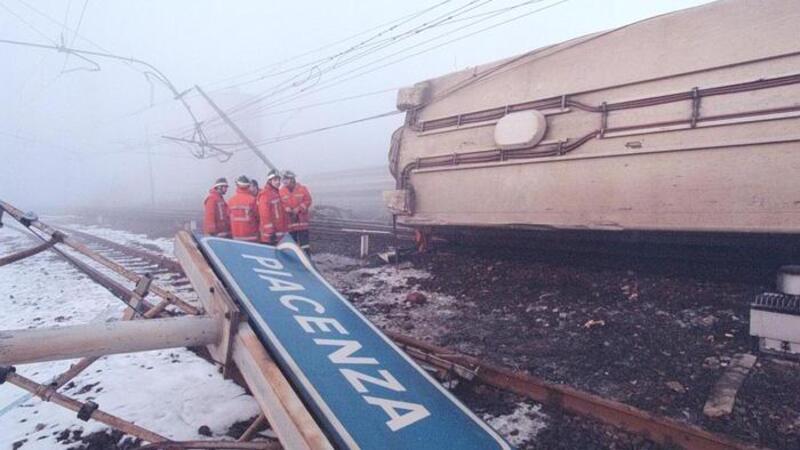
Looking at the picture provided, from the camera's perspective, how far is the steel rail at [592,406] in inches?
104

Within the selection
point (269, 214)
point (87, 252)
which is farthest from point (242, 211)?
point (87, 252)

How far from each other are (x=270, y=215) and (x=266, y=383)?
6.10 m

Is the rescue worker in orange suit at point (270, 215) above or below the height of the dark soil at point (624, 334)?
above

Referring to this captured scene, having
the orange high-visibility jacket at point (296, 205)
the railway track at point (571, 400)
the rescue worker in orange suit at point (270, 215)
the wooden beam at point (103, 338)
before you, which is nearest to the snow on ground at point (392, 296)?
the orange high-visibility jacket at point (296, 205)

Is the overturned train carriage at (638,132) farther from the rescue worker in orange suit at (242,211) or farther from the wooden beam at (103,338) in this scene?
the wooden beam at (103,338)

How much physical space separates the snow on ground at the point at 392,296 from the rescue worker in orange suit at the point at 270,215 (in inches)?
48.7

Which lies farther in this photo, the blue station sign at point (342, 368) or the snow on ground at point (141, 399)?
the snow on ground at point (141, 399)

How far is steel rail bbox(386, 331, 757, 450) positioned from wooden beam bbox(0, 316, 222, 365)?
1839mm

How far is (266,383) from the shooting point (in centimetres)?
173

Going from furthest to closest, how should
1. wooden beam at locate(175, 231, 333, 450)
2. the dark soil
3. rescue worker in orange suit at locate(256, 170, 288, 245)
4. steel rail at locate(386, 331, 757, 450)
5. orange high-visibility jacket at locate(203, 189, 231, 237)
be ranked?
orange high-visibility jacket at locate(203, 189, 231, 237) < rescue worker in orange suit at locate(256, 170, 288, 245) < the dark soil < steel rail at locate(386, 331, 757, 450) < wooden beam at locate(175, 231, 333, 450)

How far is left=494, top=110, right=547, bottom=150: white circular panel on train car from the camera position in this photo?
652 cm

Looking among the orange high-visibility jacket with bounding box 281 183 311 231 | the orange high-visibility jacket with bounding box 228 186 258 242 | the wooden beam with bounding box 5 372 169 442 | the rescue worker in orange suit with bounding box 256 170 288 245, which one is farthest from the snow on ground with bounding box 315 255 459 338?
the wooden beam with bounding box 5 372 169 442

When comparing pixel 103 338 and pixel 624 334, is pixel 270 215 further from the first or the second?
pixel 103 338

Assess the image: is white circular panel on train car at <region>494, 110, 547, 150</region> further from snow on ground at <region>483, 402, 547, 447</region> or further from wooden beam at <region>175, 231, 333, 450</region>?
wooden beam at <region>175, 231, 333, 450</region>
